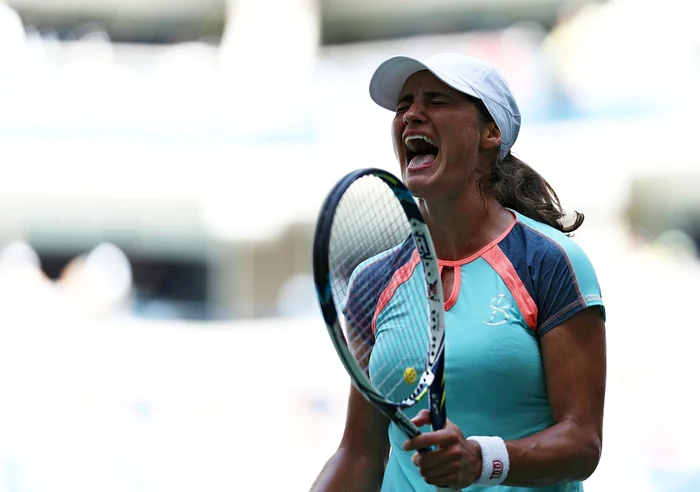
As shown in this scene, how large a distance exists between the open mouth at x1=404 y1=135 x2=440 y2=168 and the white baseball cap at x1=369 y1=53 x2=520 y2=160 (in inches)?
4.4

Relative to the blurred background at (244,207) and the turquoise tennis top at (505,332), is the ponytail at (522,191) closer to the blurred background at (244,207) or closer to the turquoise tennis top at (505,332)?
the turquoise tennis top at (505,332)

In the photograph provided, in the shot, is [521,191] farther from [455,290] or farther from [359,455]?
[359,455]

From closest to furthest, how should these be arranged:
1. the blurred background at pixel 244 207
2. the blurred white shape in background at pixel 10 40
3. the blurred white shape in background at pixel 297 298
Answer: the blurred background at pixel 244 207, the blurred white shape in background at pixel 297 298, the blurred white shape in background at pixel 10 40

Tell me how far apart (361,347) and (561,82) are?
9434 millimetres

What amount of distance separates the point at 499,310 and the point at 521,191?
313mm

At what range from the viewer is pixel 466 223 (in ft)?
6.60

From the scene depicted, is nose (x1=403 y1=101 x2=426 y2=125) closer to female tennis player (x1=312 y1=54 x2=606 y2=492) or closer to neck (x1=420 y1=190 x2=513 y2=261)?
female tennis player (x1=312 y1=54 x2=606 y2=492)

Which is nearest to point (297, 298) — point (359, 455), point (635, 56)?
point (635, 56)

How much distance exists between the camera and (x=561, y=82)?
1109 centimetres

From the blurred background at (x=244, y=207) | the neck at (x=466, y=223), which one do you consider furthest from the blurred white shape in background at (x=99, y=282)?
the neck at (x=466, y=223)

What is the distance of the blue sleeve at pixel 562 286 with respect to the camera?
185 centimetres

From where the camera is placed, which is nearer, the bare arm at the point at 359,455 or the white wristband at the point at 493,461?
the white wristband at the point at 493,461

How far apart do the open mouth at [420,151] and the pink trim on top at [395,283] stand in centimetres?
17

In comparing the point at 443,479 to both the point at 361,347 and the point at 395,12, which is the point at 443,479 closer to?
the point at 361,347
